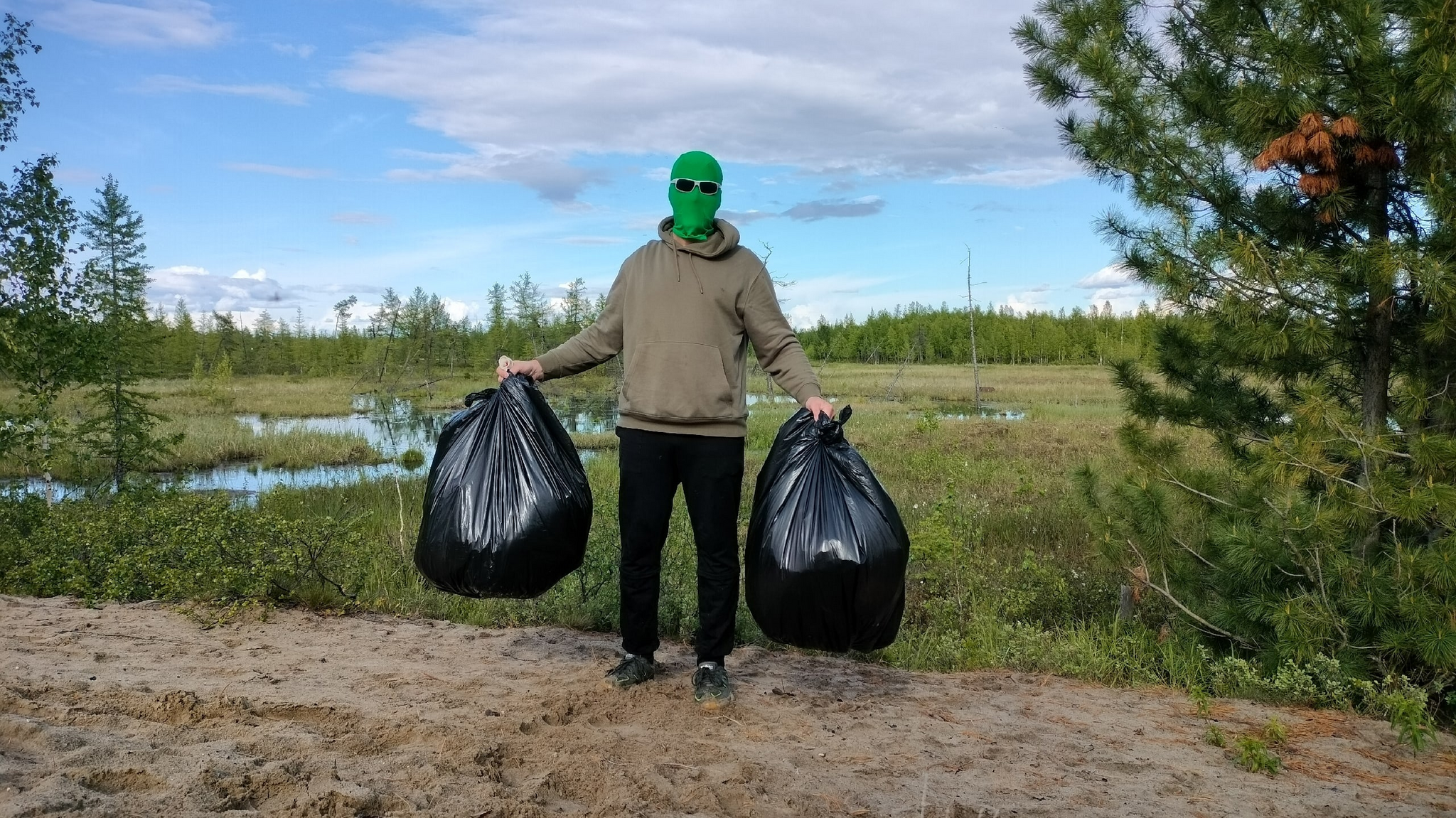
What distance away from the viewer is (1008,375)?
46.4 metres

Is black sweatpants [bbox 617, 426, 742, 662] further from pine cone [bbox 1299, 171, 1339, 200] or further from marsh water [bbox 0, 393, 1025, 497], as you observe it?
marsh water [bbox 0, 393, 1025, 497]

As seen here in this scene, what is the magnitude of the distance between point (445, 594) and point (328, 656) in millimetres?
1331

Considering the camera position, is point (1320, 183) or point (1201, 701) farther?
point (1320, 183)

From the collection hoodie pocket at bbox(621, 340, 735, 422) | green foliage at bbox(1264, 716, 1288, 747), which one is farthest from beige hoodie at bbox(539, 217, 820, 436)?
green foliage at bbox(1264, 716, 1288, 747)

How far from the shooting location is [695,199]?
3520 millimetres

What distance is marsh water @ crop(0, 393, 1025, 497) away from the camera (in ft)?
44.4

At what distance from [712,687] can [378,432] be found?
19.2 metres

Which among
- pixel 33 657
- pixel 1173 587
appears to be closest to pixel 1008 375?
pixel 1173 587

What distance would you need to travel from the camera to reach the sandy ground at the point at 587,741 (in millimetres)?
2674

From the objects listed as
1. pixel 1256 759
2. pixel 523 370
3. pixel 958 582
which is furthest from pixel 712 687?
pixel 958 582

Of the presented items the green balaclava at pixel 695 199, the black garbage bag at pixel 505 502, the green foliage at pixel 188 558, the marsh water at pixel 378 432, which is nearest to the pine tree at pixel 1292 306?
the green balaclava at pixel 695 199

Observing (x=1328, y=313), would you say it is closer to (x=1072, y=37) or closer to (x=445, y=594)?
(x=1072, y=37)

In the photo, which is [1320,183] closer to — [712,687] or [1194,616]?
[1194,616]

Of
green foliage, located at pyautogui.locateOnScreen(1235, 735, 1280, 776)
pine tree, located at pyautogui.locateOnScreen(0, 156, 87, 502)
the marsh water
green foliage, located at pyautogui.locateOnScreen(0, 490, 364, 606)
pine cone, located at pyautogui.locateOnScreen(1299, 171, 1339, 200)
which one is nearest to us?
green foliage, located at pyautogui.locateOnScreen(1235, 735, 1280, 776)
